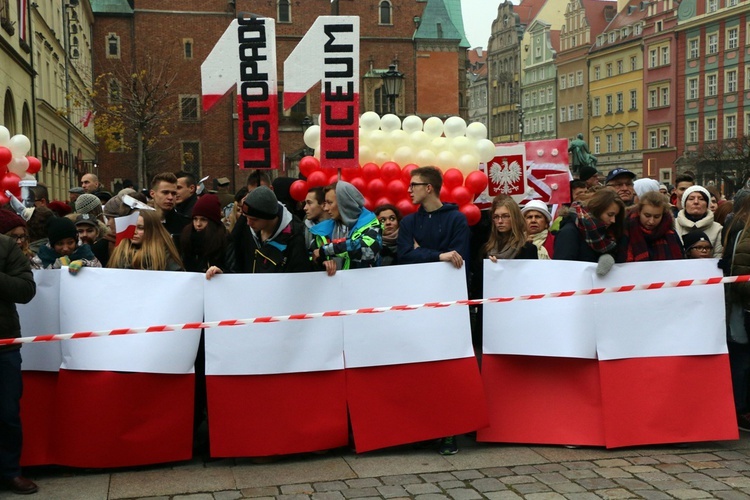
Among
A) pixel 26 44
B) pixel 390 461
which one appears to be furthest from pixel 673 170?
pixel 390 461

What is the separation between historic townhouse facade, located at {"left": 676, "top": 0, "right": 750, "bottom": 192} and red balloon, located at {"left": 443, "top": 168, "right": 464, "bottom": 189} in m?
55.3

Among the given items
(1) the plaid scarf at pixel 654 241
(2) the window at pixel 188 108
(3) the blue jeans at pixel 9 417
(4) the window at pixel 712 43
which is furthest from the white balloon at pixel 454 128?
(4) the window at pixel 712 43

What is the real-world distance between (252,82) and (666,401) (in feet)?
14.2

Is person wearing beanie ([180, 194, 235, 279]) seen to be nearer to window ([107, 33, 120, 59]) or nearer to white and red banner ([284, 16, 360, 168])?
white and red banner ([284, 16, 360, 168])

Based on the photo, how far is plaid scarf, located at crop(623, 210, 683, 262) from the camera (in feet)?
22.8

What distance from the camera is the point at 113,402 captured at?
614 cm

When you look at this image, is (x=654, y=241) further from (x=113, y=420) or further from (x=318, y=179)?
(x=113, y=420)

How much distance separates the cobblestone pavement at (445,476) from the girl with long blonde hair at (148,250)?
1333mm

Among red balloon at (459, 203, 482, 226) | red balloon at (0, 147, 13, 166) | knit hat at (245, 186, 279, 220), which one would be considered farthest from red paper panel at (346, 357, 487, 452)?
red balloon at (0, 147, 13, 166)

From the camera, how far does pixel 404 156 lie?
9.62 m

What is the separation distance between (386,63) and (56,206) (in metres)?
61.8

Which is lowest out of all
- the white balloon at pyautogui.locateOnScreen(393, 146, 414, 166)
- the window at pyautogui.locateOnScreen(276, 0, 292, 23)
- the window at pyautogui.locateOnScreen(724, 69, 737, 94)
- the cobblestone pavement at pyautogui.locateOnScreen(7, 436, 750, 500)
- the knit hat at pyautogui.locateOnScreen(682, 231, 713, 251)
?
the cobblestone pavement at pyautogui.locateOnScreen(7, 436, 750, 500)

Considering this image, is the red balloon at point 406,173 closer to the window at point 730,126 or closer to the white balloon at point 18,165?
the white balloon at point 18,165

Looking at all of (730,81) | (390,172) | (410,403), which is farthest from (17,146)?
(730,81)
